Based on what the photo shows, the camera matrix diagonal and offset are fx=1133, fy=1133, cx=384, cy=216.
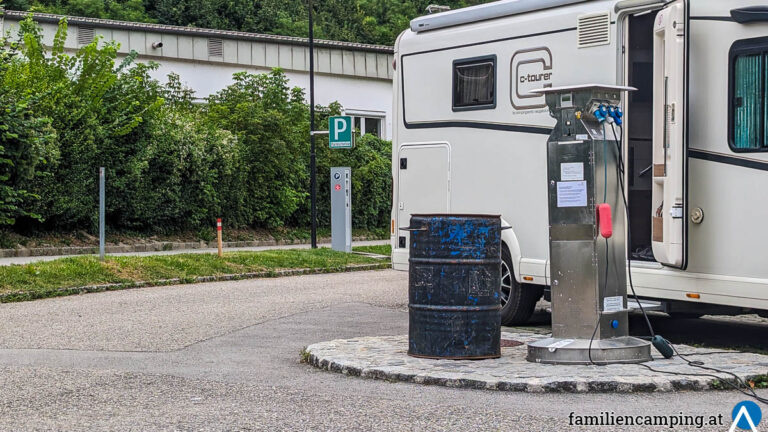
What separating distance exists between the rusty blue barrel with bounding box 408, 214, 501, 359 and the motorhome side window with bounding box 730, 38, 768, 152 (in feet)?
7.59

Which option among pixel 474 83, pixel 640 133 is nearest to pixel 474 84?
pixel 474 83

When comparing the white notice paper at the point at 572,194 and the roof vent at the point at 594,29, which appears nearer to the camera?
the white notice paper at the point at 572,194

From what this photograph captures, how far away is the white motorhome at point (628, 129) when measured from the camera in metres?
9.85

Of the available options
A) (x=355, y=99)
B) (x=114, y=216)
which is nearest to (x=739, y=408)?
(x=114, y=216)

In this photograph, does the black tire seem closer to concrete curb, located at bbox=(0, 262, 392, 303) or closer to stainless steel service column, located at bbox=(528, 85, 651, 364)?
stainless steel service column, located at bbox=(528, 85, 651, 364)

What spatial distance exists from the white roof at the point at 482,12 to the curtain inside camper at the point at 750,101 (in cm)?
215

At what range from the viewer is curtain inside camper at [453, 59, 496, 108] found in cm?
1247

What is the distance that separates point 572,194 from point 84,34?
106 feet

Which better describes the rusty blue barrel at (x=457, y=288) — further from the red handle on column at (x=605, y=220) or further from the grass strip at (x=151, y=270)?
the grass strip at (x=151, y=270)

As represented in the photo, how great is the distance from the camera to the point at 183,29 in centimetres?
4069

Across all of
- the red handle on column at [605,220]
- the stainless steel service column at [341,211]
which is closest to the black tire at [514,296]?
the red handle on column at [605,220]

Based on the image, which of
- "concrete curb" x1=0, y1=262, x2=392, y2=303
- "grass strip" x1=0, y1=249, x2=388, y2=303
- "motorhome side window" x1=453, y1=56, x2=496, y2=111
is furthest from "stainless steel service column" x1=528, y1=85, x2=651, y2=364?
"grass strip" x1=0, y1=249, x2=388, y2=303

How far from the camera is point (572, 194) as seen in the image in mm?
9461

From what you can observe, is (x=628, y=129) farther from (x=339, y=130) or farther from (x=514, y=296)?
(x=339, y=130)
